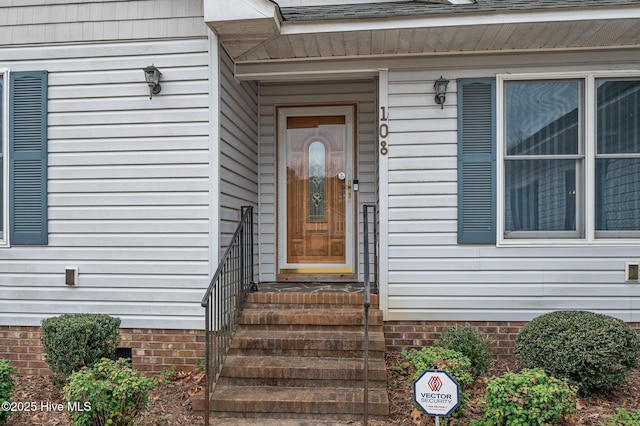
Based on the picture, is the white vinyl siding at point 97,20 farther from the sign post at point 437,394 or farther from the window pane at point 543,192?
the sign post at point 437,394

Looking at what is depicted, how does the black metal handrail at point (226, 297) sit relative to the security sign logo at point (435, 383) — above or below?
above

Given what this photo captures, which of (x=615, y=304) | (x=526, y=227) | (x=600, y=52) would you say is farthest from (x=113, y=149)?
(x=615, y=304)

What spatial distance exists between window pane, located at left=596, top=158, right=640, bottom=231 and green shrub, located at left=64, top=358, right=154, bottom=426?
13.9ft

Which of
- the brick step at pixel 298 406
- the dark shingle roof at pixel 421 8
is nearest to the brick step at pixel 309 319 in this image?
the brick step at pixel 298 406

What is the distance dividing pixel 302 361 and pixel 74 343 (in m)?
1.82

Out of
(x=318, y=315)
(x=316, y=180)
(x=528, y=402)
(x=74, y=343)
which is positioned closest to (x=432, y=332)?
(x=318, y=315)

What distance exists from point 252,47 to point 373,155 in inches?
74.4

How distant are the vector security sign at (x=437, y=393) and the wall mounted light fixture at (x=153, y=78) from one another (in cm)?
342

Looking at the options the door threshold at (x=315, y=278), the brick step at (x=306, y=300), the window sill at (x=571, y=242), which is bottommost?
the brick step at (x=306, y=300)

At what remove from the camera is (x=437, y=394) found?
9.07ft

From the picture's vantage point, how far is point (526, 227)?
4.27m

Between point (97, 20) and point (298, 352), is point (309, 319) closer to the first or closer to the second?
point (298, 352)

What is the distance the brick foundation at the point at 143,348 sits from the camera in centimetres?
413

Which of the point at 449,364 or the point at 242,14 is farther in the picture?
the point at 242,14
